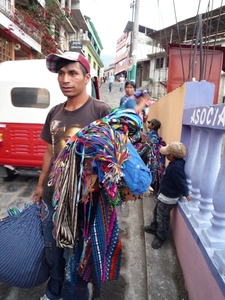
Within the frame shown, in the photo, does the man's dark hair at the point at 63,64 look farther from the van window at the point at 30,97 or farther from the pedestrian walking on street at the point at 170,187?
the van window at the point at 30,97

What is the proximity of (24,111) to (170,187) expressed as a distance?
271 cm

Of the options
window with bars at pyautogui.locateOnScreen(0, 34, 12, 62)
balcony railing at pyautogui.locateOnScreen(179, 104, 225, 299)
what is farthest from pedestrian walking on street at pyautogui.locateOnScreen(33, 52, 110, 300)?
window with bars at pyautogui.locateOnScreen(0, 34, 12, 62)

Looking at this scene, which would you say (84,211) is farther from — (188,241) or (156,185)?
(156,185)

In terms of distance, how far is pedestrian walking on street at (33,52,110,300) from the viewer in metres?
1.49

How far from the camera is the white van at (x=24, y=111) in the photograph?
3.81 m

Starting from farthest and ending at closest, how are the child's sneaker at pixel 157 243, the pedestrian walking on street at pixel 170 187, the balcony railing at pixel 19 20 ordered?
the balcony railing at pixel 19 20 < the child's sneaker at pixel 157 243 < the pedestrian walking on street at pixel 170 187

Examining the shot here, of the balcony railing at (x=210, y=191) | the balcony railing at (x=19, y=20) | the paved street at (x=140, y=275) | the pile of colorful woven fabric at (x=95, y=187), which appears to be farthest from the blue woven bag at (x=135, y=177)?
the balcony railing at (x=19, y=20)

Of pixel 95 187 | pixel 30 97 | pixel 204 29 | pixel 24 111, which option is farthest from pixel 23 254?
pixel 204 29

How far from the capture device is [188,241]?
1916 mm

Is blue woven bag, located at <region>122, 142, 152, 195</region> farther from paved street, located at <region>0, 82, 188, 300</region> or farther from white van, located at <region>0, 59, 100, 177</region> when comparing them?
white van, located at <region>0, 59, 100, 177</region>

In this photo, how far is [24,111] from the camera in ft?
12.6

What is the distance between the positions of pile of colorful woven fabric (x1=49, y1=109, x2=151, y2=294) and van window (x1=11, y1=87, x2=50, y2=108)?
2.76 meters

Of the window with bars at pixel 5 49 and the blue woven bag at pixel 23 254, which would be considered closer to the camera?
the blue woven bag at pixel 23 254

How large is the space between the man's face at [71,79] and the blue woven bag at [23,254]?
96 cm
